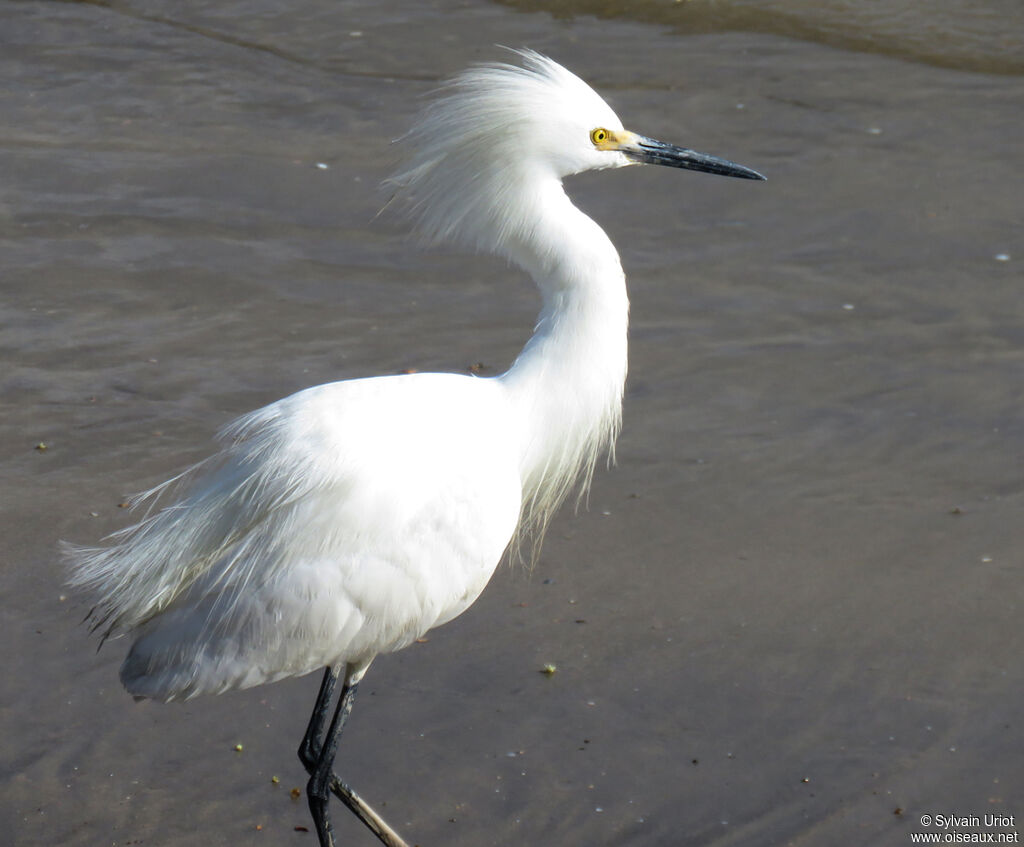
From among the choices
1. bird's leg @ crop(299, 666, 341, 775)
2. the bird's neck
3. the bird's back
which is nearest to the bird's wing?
the bird's back

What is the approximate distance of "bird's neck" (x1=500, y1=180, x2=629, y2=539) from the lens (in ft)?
9.75

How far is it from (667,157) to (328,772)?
1745 mm

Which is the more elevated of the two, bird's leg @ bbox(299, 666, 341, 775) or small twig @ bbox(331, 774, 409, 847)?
bird's leg @ bbox(299, 666, 341, 775)

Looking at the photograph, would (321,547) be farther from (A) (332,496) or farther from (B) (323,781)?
(B) (323,781)

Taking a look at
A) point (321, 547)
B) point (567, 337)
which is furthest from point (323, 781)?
point (567, 337)

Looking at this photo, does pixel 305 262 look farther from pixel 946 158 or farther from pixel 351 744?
pixel 946 158

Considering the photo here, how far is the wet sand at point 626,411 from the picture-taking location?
321 centimetres

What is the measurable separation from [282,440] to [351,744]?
3.20 ft

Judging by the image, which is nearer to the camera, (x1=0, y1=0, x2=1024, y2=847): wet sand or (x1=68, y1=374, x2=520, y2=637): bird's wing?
(x1=68, y1=374, x2=520, y2=637): bird's wing

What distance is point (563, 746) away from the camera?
3303mm

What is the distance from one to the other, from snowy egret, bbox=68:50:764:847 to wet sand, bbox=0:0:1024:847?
50cm

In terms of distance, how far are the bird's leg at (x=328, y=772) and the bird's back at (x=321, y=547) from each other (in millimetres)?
165

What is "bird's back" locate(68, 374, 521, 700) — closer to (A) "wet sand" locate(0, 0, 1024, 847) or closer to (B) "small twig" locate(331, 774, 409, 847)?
(B) "small twig" locate(331, 774, 409, 847)

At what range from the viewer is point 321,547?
2799mm
